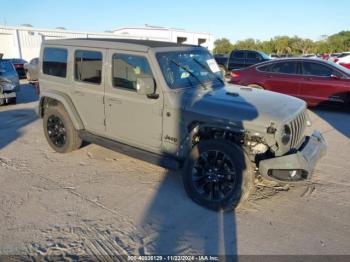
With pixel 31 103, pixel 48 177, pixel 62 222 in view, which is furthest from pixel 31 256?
pixel 31 103

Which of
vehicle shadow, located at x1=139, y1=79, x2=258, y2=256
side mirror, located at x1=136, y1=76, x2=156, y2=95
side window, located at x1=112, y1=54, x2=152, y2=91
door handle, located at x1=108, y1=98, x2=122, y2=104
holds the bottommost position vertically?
vehicle shadow, located at x1=139, y1=79, x2=258, y2=256

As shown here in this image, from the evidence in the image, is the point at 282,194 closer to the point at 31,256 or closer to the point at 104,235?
the point at 104,235

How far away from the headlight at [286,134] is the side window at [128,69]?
1.82 meters

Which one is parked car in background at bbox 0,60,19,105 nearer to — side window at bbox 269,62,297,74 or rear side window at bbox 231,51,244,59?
side window at bbox 269,62,297,74

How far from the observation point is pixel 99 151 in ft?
19.3

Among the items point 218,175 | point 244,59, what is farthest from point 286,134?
point 244,59

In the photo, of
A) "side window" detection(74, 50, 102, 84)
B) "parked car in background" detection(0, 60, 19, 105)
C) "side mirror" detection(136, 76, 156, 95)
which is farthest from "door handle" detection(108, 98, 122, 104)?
"parked car in background" detection(0, 60, 19, 105)

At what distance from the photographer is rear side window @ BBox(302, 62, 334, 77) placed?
9032mm

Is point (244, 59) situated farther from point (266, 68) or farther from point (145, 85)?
point (145, 85)

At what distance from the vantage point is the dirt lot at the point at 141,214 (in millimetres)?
3156

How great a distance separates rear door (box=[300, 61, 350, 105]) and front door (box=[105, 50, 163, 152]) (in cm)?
644

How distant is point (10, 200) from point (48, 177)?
0.78 meters

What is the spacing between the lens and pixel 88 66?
4945 mm

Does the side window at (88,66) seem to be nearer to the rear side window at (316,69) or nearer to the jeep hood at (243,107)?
the jeep hood at (243,107)
